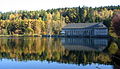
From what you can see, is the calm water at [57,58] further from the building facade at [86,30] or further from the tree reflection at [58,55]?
the building facade at [86,30]

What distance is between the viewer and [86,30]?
83875 millimetres

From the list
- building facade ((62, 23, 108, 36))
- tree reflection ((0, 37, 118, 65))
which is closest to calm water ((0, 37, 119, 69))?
tree reflection ((0, 37, 118, 65))

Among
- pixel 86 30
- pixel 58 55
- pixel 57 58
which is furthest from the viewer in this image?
pixel 86 30

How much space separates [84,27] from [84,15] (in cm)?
2361

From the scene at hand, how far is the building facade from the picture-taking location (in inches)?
3169

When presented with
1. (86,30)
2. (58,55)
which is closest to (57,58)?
(58,55)

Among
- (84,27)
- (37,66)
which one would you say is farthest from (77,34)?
(37,66)

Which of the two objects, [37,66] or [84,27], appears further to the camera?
[84,27]

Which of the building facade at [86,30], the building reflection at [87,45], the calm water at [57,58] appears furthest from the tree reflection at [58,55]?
the building facade at [86,30]

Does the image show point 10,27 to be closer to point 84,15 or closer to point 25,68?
point 84,15

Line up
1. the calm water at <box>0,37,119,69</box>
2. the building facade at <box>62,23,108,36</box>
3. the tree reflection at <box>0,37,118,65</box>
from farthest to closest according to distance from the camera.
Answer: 1. the building facade at <box>62,23,108,36</box>
2. the tree reflection at <box>0,37,118,65</box>
3. the calm water at <box>0,37,119,69</box>

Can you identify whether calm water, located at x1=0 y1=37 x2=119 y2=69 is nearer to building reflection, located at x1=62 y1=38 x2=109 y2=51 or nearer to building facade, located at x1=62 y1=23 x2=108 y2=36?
building reflection, located at x1=62 y1=38 x2=109 y2=51

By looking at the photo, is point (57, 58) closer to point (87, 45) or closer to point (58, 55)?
point (58, 55)

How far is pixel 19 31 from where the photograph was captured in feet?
326
